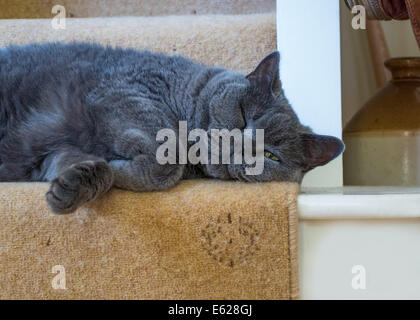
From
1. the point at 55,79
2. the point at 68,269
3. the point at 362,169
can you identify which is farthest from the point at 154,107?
the point at 362,169

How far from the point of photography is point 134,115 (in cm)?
107

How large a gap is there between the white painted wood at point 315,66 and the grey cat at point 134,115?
16 cm

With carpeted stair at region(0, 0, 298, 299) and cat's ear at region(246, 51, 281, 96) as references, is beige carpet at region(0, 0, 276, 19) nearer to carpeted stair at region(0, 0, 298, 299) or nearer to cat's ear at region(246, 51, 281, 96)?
cat's ear at region(246, 51, 281, 96)

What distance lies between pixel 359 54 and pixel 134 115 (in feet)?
3.88

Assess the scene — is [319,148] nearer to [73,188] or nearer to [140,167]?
[140,167]

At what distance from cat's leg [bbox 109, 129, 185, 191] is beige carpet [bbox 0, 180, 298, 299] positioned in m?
0.06

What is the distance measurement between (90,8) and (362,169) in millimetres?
1110

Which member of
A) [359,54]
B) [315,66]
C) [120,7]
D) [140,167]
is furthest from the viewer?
[359,54]

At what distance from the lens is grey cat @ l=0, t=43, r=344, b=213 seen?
1.05 m

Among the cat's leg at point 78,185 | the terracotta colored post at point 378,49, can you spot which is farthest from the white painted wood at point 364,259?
the terracotta colored post at point 378,49

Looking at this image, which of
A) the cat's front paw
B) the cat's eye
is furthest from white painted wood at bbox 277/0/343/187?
the cat's front paw

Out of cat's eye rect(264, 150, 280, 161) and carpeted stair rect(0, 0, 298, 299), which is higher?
cat's eye rect(264, 150, 280, 161)

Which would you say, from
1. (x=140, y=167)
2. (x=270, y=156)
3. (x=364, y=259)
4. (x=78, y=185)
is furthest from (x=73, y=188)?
(x=364, y=259)

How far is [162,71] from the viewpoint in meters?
1.18
